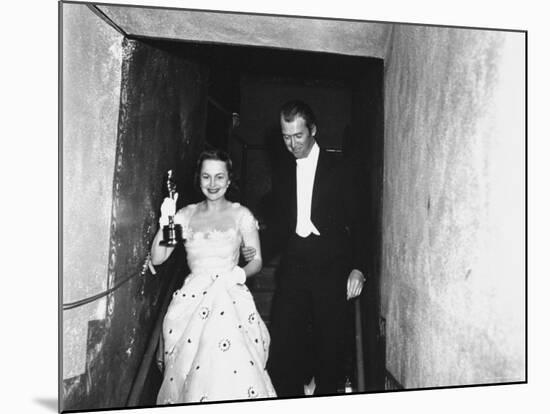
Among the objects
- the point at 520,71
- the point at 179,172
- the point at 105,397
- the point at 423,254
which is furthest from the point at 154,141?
the point at 520,71

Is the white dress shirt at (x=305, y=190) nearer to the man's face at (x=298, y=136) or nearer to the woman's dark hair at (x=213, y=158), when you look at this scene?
the man's face at (x=298, y=136)

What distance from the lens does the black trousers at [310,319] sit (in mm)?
3037

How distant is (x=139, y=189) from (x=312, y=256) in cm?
81

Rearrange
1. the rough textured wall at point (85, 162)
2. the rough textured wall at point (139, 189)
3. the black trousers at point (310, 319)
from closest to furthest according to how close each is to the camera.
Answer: the rough textured wall at point (85, 162) < the rough textured wall at point (139, 189) < the black trousers at point (310, 319)

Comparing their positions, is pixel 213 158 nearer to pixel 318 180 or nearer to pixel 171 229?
pixel 171 229

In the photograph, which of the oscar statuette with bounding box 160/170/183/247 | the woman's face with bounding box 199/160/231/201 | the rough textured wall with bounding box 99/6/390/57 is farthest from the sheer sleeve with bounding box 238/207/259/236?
A: the rough textured wall with bounding box 99/6/390/57

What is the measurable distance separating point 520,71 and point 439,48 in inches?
14.0

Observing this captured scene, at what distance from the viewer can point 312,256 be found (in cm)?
311

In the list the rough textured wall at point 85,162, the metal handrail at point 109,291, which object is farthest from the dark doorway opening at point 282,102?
the metal handrail at point 109,291

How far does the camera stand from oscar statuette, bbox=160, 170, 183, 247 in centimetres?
293

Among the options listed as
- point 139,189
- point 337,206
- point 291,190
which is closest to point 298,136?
point 291,190

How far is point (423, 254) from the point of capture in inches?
122

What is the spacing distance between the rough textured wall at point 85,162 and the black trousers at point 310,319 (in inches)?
30.2

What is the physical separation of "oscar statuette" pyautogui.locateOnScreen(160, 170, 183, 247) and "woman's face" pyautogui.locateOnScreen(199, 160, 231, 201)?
0.12 metres
